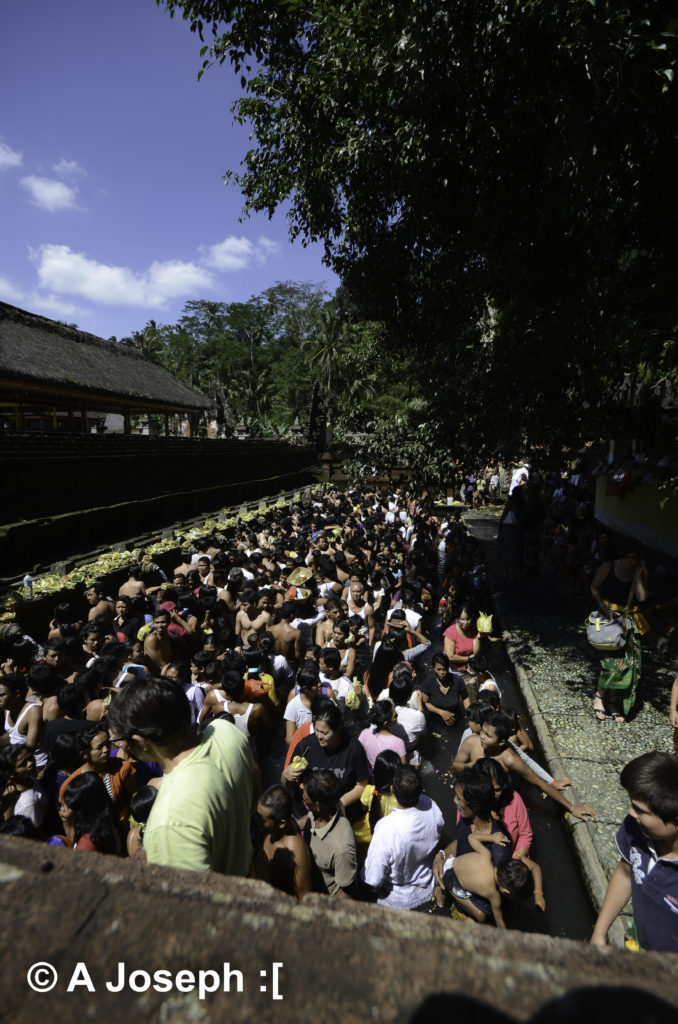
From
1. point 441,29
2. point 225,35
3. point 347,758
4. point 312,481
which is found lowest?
point 312,481

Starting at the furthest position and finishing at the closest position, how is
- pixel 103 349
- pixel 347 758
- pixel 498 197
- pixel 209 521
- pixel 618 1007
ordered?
pixel 103 349 < pixel 209 521 < pixel 498 197 < pixel 347 758 < pixel 618 1007

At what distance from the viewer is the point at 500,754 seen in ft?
14.7

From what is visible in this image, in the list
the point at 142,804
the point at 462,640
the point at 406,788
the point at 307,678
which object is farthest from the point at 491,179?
the point at 142,804

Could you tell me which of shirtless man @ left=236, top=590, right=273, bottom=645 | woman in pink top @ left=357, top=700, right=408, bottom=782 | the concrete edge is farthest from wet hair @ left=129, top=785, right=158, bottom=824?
shirtless man @ left=236, top=590, right=273, bottom=645

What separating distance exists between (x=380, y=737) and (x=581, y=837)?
1.84 meters

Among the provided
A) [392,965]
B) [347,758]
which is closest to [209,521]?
[347,758]

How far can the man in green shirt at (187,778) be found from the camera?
169 centimetres

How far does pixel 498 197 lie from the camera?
6.86 m

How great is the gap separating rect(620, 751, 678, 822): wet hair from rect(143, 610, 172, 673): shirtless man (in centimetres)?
505

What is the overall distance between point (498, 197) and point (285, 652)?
21.9 ft

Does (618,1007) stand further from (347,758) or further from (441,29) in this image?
(441,29)

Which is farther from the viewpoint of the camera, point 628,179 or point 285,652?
point 285,652

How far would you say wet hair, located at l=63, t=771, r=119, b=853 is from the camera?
129 inches

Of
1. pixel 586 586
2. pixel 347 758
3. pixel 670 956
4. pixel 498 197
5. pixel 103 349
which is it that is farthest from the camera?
pixel 103 349
